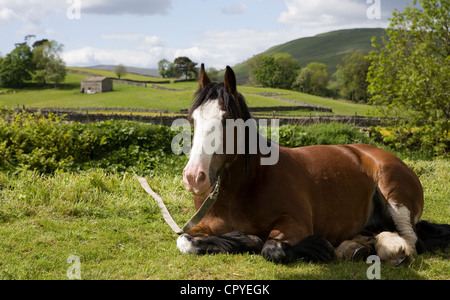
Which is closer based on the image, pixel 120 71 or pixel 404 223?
pixel 404 223

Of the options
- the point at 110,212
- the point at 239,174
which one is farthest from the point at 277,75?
the point at 239,174

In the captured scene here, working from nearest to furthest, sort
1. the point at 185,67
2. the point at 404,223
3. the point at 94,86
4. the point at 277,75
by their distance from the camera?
1. the point at 404,223
2. the point at 94,86
3. the point at 185,67
4. the point at 277,75

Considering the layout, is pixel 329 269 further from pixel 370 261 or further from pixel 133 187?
pixel 133 187

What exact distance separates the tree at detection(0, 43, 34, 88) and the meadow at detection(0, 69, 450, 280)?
73.5 m

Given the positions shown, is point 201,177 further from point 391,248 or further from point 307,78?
point 307,78

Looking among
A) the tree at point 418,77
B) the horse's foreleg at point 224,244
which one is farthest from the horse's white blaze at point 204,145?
the tree at point 418,77

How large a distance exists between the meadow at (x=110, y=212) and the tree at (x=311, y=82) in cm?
7984

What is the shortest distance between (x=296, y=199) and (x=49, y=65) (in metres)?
82.1

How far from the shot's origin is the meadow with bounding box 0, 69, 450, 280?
3770 millimetres

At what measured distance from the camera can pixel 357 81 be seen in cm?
8138

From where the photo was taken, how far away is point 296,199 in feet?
13.6

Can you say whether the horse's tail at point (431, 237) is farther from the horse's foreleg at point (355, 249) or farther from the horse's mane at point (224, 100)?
the horse's mane at point (224, 100)

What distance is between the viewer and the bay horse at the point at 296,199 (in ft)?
12.1

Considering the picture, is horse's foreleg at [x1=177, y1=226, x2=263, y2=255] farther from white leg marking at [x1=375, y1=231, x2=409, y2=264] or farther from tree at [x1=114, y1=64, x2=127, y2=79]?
tree at [x1=114, y1=64, x2=127, y2=79]
